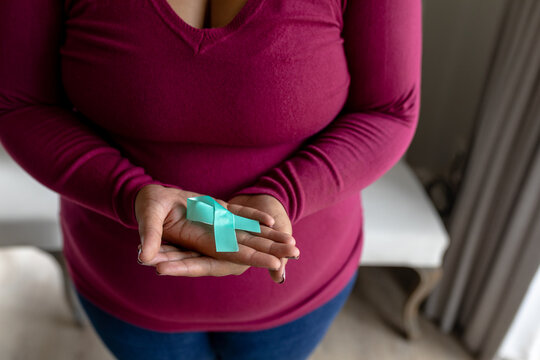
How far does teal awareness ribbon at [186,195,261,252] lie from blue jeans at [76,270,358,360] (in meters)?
0.31

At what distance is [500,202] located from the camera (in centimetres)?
142

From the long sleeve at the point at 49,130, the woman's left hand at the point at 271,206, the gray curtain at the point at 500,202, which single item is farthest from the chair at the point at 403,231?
the long sleeve at the point at 49,130

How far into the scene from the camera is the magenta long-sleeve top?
0.64 meters

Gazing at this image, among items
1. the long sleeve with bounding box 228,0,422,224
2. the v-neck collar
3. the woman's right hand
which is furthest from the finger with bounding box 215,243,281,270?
the v-neck collar

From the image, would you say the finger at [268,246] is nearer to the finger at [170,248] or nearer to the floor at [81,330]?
the finger at [170,248]

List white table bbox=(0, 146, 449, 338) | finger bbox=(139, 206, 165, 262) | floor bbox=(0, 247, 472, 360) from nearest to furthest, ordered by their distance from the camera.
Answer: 1. finger bbox=(139, 206, 165, 262)
2. white table bbox=(0, 146, 449, 338)
3. floor bbox=(0, 247, 472, 360)

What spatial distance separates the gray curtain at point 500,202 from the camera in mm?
1242

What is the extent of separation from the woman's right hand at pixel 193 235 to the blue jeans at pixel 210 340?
0.26 m

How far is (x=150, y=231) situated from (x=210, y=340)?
40 cm

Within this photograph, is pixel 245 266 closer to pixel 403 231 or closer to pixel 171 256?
pixel 171 256

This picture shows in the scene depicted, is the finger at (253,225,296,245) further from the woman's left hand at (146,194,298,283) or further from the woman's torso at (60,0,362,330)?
the woman's torso at (60,0,362,330)

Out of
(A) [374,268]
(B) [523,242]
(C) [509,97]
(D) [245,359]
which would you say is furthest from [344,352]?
(C) [509,97]

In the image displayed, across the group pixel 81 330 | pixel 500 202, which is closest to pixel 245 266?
pixel 500 202

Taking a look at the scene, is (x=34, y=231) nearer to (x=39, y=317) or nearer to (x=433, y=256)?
(x=39, y=317)
